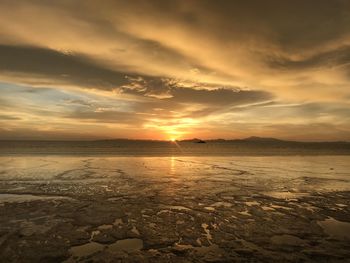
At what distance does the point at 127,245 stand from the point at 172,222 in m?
2.41

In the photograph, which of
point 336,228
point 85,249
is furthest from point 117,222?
point 336,228

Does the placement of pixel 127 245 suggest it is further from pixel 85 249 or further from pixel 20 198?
pixel 20 198

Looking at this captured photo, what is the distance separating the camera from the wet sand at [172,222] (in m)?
7.83

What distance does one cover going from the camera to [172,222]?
10531 mm

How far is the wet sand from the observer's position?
7832mm

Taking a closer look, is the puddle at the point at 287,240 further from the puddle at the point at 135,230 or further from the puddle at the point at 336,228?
the puddle at the point at 135,230

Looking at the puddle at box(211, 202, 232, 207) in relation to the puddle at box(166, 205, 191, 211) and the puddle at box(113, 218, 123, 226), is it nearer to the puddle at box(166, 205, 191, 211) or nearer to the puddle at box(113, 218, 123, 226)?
the puddle at box(166, 205, 191, 211)

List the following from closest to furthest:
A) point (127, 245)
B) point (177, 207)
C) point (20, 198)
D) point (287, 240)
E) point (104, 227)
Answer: point (127, 245) → point (287, 240) → point (104, 227) → point (177, 207) → point (20, 198)

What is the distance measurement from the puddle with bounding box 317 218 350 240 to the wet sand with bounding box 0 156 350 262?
1.2 inches

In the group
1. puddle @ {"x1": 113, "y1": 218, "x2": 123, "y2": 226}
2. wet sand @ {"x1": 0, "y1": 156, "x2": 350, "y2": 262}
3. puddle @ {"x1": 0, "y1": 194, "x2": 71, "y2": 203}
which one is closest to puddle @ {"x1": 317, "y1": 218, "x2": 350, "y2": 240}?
wet sand @ {"x1": 0, "y1": 156, "x2": 350, "y2": 262}

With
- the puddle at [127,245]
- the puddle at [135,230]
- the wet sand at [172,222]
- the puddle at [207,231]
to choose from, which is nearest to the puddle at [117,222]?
the wet sand at [172,222]

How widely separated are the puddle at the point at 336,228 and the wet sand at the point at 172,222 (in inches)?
1.2

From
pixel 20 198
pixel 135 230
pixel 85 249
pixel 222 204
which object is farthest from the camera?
pixel 20 198

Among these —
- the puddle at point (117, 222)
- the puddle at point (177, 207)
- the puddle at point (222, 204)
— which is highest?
the puddle at point (222, 204)
